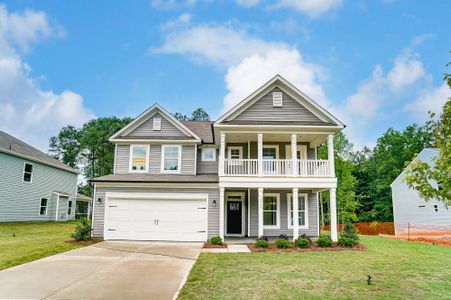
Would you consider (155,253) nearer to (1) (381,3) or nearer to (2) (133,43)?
(2) (133,43)

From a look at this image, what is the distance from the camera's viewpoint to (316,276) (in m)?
7.76

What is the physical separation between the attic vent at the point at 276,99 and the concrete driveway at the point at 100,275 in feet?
26.6

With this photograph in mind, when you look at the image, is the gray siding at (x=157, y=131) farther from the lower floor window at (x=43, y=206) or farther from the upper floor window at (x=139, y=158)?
the lower floor window at (x=43, y=206)

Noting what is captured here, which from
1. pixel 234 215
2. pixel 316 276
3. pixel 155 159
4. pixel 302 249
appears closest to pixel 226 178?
pixel 234 215

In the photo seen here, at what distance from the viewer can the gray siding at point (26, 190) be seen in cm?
2095

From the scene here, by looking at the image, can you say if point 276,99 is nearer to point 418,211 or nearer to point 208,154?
point 208,154

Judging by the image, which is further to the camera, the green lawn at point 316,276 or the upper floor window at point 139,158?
the upper floor window at point 139,158

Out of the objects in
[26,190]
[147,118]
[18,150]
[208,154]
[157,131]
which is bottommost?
[26,190]

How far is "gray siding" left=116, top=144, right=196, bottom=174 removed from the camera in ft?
54.4

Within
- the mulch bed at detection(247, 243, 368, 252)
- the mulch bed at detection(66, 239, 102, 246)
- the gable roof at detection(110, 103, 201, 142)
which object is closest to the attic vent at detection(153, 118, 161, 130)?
the gable roof at detection(110, 103, 201, 142)

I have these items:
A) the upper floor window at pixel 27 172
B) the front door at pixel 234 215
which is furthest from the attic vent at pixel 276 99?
the upper floor window at pixel 27 172

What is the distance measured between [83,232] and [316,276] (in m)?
10.5

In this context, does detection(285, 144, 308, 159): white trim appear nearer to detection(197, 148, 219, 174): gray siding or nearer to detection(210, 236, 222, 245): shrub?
detection(197, 148, 219, 174): gray siding

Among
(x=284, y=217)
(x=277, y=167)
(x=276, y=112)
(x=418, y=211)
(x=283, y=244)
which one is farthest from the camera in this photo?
(x=418, y=211)
